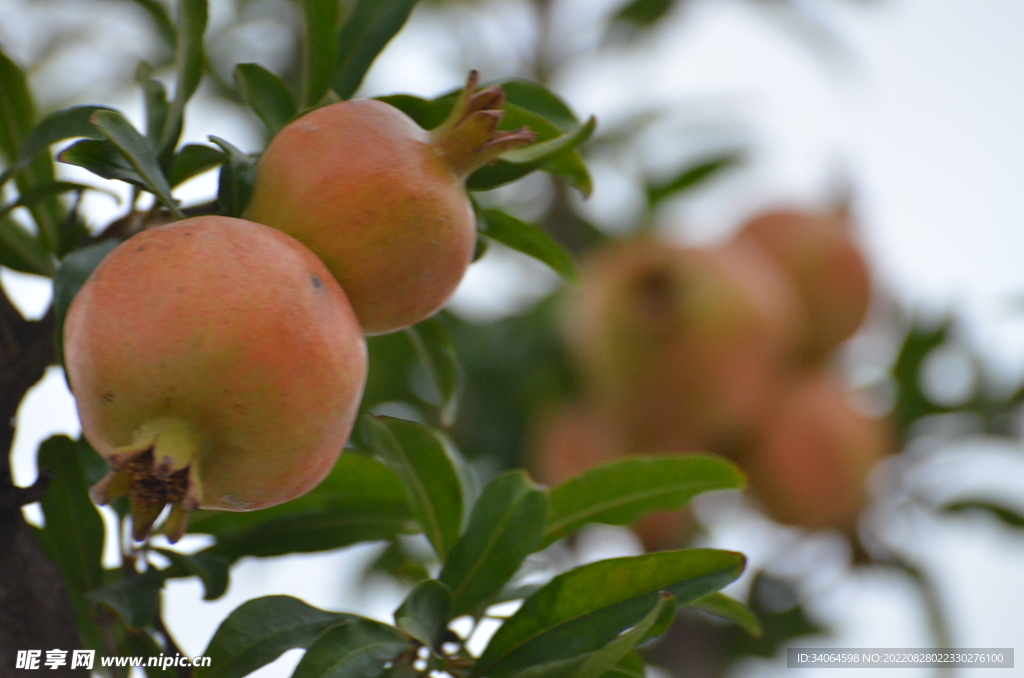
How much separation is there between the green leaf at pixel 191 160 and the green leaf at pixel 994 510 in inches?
63.2

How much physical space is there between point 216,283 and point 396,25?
0.29m

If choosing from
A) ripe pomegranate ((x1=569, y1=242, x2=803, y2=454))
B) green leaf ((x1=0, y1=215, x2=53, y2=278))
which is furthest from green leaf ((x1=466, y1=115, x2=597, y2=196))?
A: ripe pomegranate ((x1=569, y1=242, x2=803, y2=454))

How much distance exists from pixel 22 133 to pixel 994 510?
1683mm

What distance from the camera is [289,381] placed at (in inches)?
16.8

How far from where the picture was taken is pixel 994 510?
176 cm

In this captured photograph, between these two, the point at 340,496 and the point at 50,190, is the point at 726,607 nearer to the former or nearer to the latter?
the point at 340,496

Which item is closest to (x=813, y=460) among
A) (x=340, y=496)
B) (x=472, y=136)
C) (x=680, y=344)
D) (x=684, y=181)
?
(x=680, y=344)

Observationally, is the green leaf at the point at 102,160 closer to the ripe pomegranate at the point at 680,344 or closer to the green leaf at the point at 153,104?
the green leaf at the point at 153,104

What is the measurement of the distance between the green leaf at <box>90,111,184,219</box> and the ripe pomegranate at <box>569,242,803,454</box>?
1129 mm

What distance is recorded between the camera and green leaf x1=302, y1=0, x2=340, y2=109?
61cm

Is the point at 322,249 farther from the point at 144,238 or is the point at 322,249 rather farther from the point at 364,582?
the point at 364,582

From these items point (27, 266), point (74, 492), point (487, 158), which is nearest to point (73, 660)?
point (74, 492)

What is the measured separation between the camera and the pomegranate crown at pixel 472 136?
53 cm

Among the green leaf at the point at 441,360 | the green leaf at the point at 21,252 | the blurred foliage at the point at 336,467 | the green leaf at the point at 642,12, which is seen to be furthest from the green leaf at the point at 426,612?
the green leaf at the point at 642,12
